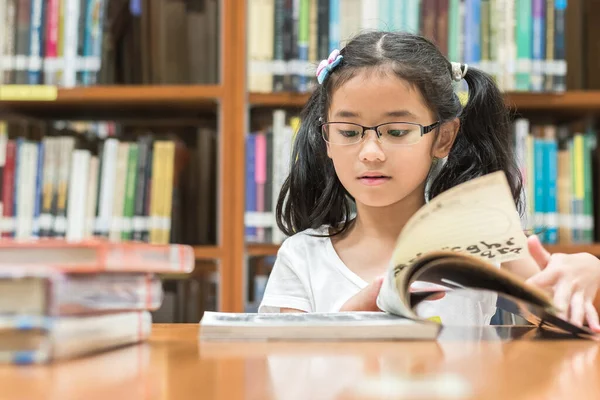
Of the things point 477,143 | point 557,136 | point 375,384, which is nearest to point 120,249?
point 375,384

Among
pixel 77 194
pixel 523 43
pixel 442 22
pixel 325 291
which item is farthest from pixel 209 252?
pixel 523 43

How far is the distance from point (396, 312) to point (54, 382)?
0.34m

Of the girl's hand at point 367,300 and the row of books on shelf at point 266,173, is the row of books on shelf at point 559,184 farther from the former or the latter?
the girl's hand at point 367,300

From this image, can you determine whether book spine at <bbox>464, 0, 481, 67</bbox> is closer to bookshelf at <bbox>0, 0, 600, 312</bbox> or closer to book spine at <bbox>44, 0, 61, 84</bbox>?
bookshelf at <bbox>0, 0, 600, 312</bbox>

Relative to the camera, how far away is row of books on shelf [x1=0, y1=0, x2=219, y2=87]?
166 centimetres

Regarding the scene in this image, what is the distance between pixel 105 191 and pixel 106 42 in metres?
0.37

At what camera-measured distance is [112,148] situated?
5.45 feet

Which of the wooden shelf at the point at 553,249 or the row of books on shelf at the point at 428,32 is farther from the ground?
the row of books on shelf at the point at 428,32

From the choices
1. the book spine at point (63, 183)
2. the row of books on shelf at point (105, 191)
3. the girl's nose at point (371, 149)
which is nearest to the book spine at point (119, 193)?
the row of books on shelf at point (105, 191)

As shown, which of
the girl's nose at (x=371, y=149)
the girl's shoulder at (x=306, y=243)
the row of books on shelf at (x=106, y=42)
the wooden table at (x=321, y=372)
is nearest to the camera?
the wooden table at (x=321, y=372)

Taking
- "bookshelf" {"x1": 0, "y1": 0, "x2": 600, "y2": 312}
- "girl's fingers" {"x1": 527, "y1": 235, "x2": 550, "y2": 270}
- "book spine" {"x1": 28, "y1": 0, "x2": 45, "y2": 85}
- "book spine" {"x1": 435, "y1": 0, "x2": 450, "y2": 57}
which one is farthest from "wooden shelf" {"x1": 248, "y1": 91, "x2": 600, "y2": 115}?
"girl's fingers" {"x1": 527, "y1": 235, "x2": 550, "y2": 270}

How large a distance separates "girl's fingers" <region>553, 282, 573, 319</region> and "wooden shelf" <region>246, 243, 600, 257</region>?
899mm

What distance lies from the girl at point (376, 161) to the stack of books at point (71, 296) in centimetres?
45

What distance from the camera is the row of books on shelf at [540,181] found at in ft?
5.24
